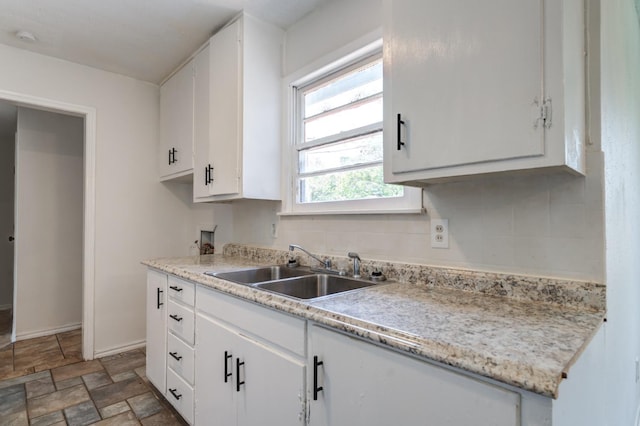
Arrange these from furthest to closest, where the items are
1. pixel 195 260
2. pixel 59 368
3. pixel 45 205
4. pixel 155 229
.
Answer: pixel 45 205, pixel 155 229, pixel 59 368, pixel 195 260

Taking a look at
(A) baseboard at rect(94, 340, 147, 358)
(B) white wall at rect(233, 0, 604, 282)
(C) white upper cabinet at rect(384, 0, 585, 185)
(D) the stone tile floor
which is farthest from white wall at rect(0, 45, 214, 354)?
(C) white upper cabinet at rect(384, 0, 585, 185)

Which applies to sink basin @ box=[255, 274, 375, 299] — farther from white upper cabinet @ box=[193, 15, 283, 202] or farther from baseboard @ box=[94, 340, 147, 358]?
baseboard @ box=[94, 340, 147, 358]

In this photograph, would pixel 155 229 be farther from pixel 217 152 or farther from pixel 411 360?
pixel 411 360

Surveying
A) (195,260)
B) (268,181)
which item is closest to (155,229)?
(195,260)

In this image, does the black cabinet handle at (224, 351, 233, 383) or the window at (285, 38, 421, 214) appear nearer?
the black cabinet handle at (224, 351, 233, 383)

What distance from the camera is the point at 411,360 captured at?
855 millimetres

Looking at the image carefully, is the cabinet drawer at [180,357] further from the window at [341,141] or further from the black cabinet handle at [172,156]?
the black cabinet handle at [172,156]

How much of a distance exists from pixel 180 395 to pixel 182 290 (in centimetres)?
58

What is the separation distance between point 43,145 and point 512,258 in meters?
4.12

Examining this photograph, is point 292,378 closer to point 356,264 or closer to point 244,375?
point 244,375

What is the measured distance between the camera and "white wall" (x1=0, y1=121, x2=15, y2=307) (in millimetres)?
4574

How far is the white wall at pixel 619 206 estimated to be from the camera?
117cm

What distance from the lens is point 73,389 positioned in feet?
7.70

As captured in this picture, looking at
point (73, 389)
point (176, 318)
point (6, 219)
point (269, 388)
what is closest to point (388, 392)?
point (269, 388)
